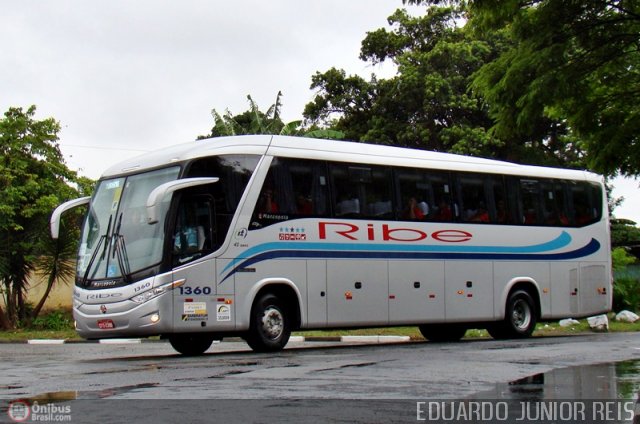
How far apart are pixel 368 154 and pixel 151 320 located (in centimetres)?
555

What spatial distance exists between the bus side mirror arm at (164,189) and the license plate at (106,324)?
65.7 inches

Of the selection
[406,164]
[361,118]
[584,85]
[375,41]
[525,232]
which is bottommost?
[525,232]

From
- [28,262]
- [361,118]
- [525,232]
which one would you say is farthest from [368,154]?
[361,118]

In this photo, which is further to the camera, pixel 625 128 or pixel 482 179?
pixel 482 179

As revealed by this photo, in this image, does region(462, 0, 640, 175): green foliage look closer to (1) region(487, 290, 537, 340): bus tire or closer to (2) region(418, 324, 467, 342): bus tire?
(1) region(487, 290, 537, 340): bus tire

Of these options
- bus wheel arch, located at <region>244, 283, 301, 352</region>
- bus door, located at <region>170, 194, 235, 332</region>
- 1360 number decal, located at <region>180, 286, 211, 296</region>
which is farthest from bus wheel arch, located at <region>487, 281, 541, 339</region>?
1360 number decal, located at <region>180, 286, 211, 296</region>

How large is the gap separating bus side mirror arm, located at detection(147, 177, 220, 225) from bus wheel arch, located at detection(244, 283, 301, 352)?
2186 mm

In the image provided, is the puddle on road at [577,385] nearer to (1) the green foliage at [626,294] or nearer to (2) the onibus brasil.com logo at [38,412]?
(2) the onibus brasil.com logo at [38,412]

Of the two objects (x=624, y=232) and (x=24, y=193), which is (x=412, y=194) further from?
(x=624, y=232)

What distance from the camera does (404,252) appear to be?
17984 millimetres

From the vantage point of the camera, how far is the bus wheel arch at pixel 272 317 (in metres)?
15.6

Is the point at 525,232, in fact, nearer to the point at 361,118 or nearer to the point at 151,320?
the point at 151,320

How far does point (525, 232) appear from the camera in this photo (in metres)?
20.2

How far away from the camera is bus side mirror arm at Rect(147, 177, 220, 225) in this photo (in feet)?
45.8
